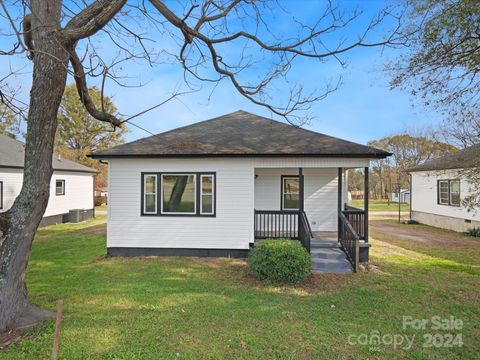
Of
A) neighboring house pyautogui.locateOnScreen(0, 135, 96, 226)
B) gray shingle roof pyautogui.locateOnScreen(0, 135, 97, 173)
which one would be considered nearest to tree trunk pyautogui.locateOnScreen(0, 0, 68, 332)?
gray shingle roof pyautogui.locateOnScreen(0, 135, 97, 173)

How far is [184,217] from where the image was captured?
8.28 m

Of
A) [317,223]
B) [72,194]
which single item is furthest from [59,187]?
[317,223]

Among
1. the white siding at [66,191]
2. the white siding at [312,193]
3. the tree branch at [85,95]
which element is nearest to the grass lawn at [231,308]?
the white siding at [312,193]

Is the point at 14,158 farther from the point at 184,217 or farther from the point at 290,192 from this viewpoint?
the point at 290,192

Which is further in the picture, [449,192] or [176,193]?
Answer: [449,192]

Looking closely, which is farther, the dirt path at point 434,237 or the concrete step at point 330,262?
the dirt path at point 434,237

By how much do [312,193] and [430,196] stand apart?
10.2 m

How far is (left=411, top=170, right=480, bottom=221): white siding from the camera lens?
1316cm

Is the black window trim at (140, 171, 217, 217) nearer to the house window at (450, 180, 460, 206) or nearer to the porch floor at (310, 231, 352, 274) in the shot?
the porch floor at (310, 231, 352, 274)

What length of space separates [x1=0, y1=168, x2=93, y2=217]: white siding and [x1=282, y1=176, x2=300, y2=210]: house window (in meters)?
13.0

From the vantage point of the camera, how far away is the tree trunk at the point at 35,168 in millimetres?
4027

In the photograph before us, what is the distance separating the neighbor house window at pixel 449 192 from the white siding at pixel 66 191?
70.5 feet

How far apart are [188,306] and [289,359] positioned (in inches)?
84.6

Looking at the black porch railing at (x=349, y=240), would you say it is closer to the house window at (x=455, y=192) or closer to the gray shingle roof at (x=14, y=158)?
the house window at (x=455, y=192)
